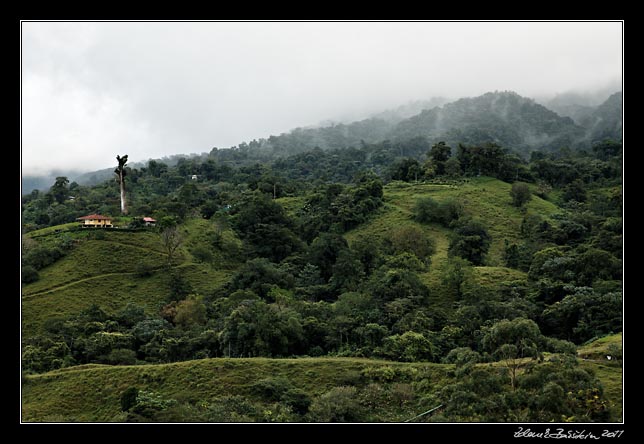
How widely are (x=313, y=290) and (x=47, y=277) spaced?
647 inches

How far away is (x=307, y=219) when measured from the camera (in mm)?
44625

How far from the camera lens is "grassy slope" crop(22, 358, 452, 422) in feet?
66.7

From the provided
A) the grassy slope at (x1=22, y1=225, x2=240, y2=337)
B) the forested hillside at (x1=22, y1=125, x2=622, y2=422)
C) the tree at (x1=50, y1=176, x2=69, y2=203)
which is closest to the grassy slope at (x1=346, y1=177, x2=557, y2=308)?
the forested hillside at (x1=22, y1=125, x2=622, y2=422)

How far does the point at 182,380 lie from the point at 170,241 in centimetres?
1791

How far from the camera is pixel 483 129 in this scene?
106875 millimetres

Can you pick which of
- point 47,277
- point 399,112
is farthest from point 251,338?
point 399,112

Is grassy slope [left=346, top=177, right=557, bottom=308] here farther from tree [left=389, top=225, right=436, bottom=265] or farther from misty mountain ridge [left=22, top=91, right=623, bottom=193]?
misty mountain ridge [left=22, top=91, right=623, bottom=193]

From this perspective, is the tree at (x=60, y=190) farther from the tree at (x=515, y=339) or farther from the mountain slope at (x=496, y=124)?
the mountain slope at (x=496, y=124)

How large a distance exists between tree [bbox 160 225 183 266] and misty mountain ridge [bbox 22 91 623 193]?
65.8 m

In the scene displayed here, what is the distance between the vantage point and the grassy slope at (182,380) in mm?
20328

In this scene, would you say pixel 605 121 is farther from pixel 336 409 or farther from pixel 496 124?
pixel 336 409

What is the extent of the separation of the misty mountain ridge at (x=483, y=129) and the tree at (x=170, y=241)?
6583 cm

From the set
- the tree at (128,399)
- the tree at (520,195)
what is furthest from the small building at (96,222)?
the tree at (520,195)

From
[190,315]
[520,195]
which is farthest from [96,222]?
[520,195]
